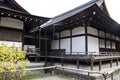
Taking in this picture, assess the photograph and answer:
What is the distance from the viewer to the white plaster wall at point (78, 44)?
43.4 ft

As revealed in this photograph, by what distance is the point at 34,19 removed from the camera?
442 inches

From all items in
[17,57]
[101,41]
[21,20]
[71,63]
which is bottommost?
[71,63]

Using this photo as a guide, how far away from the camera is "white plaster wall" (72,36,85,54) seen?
13234mm

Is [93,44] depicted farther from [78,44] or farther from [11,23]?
[11,23]

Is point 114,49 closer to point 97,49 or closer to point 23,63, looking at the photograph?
point 97,49

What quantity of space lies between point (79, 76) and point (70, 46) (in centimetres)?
460

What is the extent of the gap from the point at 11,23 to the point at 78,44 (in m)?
6.90

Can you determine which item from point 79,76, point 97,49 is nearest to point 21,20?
point 79,76

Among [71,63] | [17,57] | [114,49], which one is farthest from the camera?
[114,49]

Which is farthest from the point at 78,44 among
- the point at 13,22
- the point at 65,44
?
the point at 13,22

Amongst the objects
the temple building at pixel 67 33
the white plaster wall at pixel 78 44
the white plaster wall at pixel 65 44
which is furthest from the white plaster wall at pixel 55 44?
the white plaster wall at pixel 78 44

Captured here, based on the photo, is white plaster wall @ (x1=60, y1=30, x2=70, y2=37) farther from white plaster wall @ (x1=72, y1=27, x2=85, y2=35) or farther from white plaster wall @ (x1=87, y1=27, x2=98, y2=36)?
white plaster wall @ (x1=87, y1=27, x2=98, y2=36)

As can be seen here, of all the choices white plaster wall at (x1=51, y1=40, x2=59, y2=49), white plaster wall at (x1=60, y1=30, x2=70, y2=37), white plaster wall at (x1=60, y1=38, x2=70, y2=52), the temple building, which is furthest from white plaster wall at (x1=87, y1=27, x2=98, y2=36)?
white plaster wall at (x1=51, y1=40, x2=59, y2=49)

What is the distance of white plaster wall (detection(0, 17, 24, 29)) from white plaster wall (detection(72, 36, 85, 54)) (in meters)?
5.82
